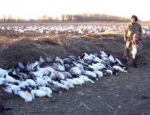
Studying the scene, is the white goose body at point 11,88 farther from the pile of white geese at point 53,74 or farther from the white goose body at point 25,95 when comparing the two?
the white goose body at point 25,95

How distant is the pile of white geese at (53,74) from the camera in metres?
8.84

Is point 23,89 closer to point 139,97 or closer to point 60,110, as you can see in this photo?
point 60,110

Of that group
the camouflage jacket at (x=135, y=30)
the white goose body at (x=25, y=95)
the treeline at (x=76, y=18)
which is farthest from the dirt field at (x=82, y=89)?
the treeline at (x=76, y=18)

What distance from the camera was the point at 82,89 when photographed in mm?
9742

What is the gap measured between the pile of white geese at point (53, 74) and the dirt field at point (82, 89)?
197 millimetres

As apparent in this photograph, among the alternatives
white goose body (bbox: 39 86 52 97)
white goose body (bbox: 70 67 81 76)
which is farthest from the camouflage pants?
white goose body (bbox: 39 86 52 97)

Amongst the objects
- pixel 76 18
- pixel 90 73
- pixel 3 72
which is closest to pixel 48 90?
pixel 3 72

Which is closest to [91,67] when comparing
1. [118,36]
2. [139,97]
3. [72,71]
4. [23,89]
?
[72,71]

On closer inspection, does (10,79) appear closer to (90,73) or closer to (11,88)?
(11,88)

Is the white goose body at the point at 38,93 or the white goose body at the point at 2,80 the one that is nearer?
the white goose body at the point at 38,93

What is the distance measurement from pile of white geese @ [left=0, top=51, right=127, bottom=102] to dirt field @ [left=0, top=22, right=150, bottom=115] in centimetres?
20

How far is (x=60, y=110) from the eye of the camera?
8.00 m

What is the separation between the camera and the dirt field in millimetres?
8094

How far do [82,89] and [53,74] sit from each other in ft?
2.97
